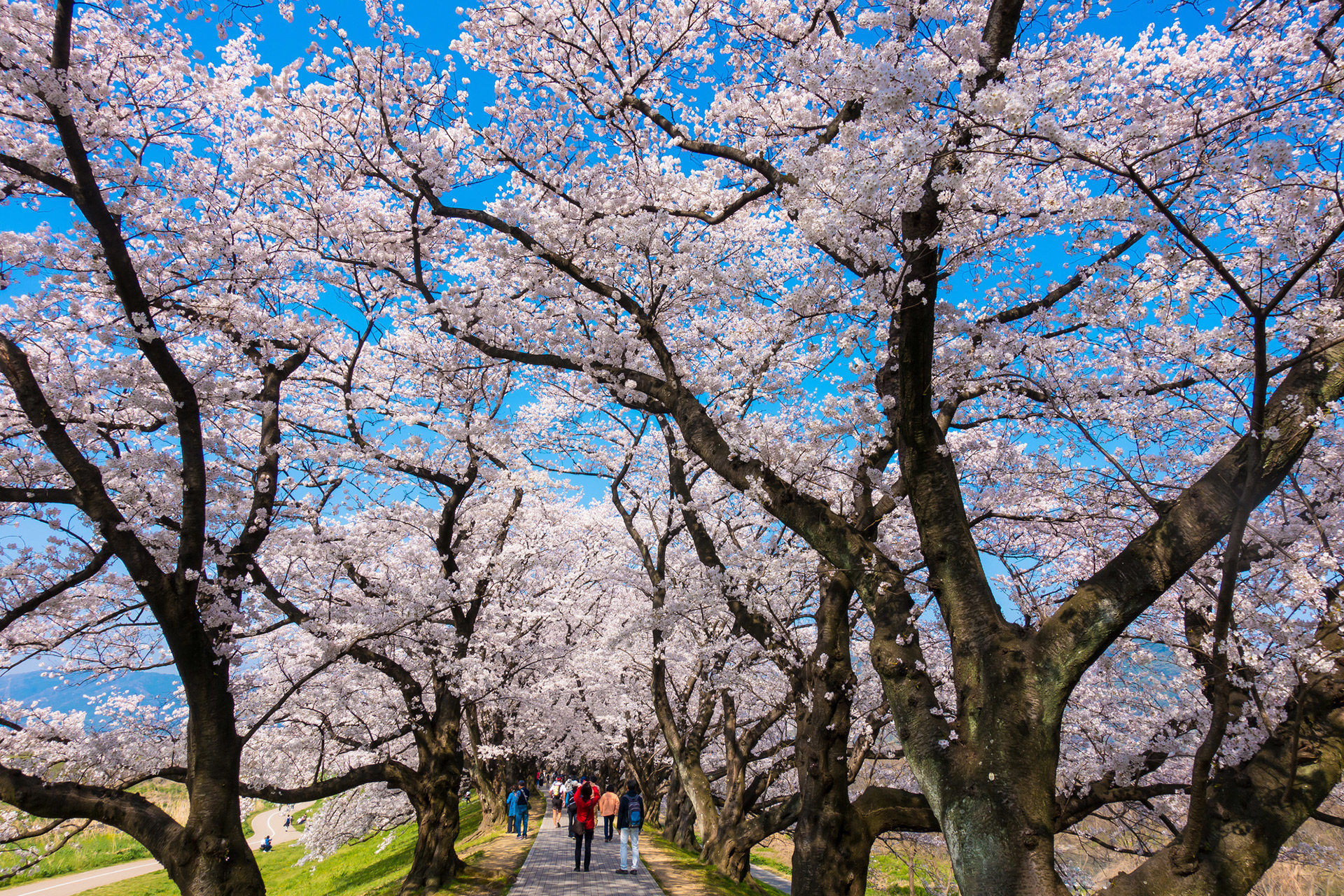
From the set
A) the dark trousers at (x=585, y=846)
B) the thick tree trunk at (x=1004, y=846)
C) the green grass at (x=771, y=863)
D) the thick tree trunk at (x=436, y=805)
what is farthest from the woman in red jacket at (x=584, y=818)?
the green grass at (x=771, y=863)

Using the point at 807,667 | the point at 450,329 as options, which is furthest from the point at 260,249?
the point at 807,667

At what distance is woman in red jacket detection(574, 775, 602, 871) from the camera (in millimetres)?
12234

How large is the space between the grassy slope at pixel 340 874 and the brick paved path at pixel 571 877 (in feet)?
9.54

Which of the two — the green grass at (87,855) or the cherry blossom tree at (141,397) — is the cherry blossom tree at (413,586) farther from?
the green grass at (87,855)

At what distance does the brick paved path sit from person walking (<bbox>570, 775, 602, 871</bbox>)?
30cm

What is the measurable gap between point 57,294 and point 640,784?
68.9ft

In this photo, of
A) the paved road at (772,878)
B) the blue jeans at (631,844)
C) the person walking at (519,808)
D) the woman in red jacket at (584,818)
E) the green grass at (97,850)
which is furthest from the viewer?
the green grass at (97,850)

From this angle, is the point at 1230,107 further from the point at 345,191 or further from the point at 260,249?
the point at 260,249

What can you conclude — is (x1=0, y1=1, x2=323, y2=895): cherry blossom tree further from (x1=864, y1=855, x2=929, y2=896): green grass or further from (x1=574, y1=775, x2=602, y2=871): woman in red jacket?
(x1=864, y1=855, x2=929, y2=896): green grass

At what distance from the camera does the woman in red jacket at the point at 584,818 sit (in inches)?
482

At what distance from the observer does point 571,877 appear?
38.7 feet

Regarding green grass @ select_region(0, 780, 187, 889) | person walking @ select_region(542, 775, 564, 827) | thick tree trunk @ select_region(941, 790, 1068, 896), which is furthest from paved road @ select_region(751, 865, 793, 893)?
thick tree trunk @ select_region(941, 790, 1068, 896)

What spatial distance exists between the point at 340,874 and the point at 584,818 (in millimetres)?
12132

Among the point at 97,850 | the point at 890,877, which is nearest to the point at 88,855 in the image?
the point at 97,850
